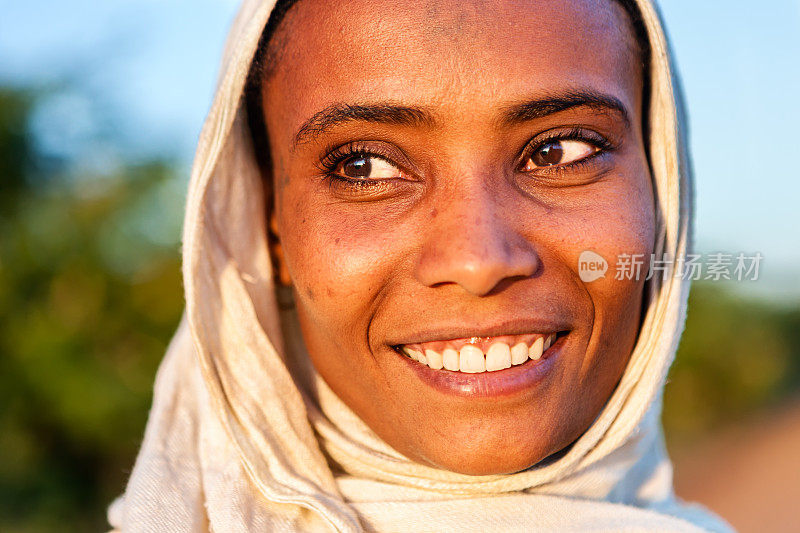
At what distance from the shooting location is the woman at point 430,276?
1450mm

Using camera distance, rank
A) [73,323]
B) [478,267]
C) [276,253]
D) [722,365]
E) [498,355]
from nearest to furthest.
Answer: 1. [478,267]
2. [498,355]
3. [276,253]
4. [73,323]
5. [722,365]

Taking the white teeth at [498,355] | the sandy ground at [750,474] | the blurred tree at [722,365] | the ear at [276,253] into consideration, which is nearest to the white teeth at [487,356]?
the white teeth at [498,355]

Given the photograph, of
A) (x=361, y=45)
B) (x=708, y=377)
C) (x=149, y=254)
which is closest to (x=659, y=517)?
(x=361, y=45)

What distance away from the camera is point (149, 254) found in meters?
5.02

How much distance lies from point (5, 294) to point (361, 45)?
13.2 ft

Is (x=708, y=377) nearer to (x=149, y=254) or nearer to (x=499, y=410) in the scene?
(x=149, y=254)

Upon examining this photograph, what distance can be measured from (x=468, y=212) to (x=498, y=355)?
30cm

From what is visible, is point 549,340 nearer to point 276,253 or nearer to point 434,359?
point 434,359

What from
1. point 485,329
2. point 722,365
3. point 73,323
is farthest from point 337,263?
point 722,365

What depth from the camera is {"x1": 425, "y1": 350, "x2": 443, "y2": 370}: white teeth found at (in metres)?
1.50

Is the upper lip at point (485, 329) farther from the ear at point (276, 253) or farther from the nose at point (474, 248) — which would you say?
the ear at point (276, 253)

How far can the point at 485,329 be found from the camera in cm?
144

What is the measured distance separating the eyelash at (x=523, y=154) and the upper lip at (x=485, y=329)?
0.33 m

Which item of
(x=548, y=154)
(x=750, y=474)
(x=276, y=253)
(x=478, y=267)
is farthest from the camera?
(x=750, y=474)
